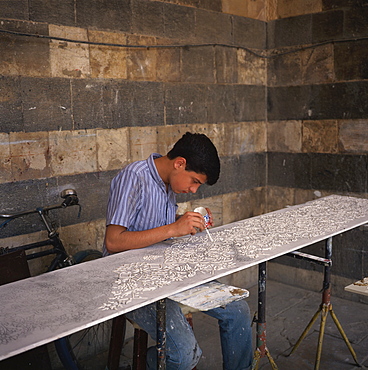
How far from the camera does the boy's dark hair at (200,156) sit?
273cm

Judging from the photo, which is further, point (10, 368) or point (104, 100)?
point (104, 100)

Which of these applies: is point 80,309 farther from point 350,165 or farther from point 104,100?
point 350,165

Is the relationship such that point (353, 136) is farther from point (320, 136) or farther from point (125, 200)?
point (125, 200)

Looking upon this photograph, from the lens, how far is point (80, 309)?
6.21 feet

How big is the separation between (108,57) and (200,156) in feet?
5.36

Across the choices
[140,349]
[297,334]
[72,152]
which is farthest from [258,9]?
[140,349]

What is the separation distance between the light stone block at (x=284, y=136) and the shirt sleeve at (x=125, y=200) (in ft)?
9.68

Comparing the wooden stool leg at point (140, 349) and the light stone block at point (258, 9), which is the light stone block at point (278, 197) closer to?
the light stone block at point (258, 9)

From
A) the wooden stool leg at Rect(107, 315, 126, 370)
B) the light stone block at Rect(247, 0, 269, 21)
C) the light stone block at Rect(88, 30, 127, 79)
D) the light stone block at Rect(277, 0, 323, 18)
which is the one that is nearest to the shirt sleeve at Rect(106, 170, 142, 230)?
the wooden stool leg at Rect(107, 315, 126, 370)

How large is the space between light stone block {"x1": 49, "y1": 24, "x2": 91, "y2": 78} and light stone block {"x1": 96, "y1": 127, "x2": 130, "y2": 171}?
1.71ft

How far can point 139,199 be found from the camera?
2.83 m

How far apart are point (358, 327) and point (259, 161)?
6.97ft

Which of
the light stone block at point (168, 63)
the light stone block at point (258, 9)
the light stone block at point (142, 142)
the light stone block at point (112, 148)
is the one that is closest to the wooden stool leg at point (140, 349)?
the light stone block at point (112, 148)

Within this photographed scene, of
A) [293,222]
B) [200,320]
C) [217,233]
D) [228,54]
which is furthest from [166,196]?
[228,54]
